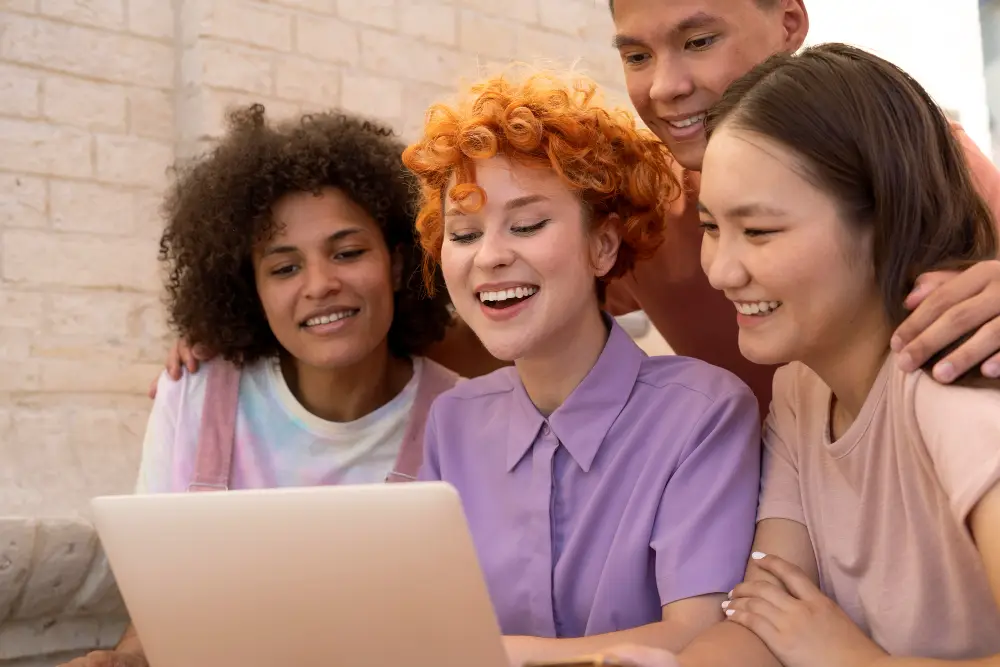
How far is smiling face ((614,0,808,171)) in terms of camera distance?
1769 mm

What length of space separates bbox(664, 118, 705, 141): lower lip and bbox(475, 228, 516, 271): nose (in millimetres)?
493

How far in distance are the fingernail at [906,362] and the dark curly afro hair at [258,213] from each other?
0.97 metres

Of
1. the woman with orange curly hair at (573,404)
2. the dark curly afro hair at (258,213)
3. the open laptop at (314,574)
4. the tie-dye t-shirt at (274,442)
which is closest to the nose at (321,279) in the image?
the dark curly afro hair at (258,213)

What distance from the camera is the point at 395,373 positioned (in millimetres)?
2121

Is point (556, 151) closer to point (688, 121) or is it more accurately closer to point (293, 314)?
point (688, 121)

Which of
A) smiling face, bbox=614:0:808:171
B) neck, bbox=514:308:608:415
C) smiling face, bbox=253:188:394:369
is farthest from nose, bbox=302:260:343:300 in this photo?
smiling face, bbox=614:0:808:171

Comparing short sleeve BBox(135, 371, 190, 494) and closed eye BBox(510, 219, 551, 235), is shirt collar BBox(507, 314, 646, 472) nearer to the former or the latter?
closed eye BBox(510, 219, 551, 235)

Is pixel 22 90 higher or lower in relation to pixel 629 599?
higher

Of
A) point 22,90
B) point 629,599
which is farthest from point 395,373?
point 22,90

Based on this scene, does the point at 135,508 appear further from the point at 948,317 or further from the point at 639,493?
the point at 948,317

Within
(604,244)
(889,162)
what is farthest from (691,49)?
(889,162)

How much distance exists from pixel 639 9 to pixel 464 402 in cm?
71

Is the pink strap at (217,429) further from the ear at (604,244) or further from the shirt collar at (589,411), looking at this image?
the ear at (604,244)

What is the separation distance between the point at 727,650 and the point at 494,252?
57 centimetres
